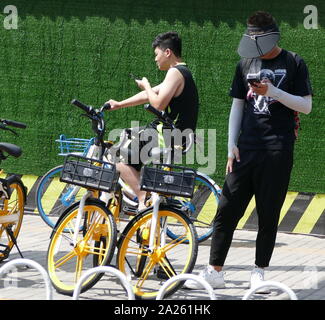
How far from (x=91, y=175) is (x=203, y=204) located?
3.19 m

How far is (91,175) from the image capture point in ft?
22.3

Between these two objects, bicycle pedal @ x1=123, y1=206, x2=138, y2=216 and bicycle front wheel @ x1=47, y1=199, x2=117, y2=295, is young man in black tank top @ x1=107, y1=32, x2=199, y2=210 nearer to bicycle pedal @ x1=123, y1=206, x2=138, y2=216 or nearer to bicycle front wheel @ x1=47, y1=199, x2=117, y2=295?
bicycle pedal @ x1=123, y1=206, x2=138, y2=216

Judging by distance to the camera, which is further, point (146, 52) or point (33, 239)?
point (146, 52)

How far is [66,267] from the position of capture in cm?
770

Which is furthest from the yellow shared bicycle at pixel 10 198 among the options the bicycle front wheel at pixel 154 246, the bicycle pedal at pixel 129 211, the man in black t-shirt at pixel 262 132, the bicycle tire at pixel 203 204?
the bicycle tire at pixel 203 204

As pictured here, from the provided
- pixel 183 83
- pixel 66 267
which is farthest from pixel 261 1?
pixel 66 267

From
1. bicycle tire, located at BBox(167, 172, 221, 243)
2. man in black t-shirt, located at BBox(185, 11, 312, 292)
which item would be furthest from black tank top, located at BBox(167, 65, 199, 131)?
bicycle tire, located at BBox(167, 172, 221, 243)

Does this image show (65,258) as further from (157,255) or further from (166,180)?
(166,180)

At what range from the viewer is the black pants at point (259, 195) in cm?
694

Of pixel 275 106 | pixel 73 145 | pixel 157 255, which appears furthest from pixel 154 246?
pixel 73 145

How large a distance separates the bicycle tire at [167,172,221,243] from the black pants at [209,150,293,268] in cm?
188

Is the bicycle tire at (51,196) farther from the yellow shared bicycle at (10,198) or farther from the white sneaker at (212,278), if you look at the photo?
the white sneaker at (212,278)
